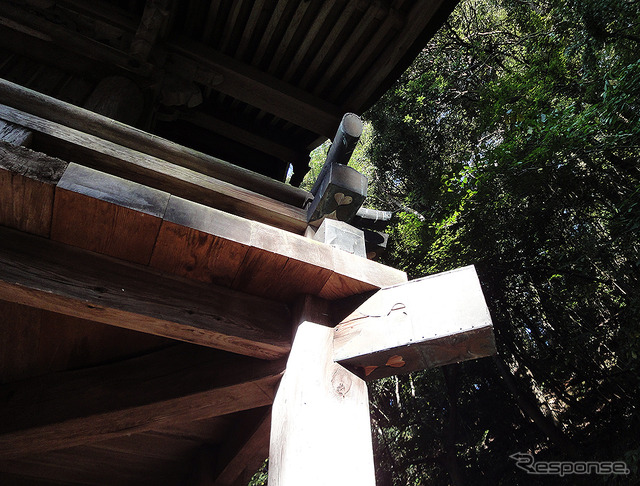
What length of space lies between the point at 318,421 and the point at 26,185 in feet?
3.67

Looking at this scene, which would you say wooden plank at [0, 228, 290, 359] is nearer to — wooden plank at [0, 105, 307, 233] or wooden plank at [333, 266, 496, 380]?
wooden plank at [333, 266, 496, 380]

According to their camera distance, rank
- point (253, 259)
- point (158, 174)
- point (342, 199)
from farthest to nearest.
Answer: point (342, 199)
point (158, 174)
point (253, 259)

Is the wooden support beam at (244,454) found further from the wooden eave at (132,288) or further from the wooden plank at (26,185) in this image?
the wooden plank at (26,185)

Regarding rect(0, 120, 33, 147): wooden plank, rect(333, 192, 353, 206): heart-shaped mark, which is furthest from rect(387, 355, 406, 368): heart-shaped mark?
rect(0, 120, 33, 147): wooden plank

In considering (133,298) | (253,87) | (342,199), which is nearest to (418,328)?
(342,199)

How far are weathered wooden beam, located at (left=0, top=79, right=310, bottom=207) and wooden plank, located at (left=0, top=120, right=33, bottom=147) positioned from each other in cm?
9

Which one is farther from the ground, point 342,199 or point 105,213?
point 342,199

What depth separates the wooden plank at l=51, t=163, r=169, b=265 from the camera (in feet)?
3.89

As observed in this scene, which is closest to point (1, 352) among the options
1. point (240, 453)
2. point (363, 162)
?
point (240, 453)

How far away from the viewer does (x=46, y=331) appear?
1.77m

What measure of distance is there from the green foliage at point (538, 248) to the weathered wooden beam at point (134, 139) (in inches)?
192

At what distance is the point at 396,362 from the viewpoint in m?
1.35

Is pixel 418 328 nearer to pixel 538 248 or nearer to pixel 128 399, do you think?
pixel 128 399

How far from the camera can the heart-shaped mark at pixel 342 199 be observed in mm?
1902
